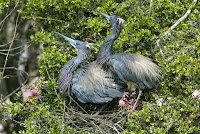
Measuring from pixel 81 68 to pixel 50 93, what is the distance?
541 mm

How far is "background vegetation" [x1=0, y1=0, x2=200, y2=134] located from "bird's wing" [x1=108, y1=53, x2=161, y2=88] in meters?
0.15

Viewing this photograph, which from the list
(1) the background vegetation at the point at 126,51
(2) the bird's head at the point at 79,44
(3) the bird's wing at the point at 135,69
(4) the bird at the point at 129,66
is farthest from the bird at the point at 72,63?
(3) the bird's wing at the point at 135,69

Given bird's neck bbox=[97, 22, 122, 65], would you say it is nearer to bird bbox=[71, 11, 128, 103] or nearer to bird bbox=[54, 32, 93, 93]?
bird bbox=[71, 11, 128, 103]

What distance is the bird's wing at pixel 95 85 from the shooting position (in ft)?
14.9

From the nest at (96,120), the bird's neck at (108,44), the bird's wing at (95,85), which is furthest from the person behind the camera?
the bird's neck at (108,44)

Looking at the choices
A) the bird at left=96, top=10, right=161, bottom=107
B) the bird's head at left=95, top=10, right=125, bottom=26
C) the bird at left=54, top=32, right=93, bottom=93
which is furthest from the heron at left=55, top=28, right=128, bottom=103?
the bird's head at left=95, top=10, right=125, bottom=26

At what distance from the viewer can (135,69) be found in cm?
465

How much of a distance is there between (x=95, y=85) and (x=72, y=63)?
1.53 ft

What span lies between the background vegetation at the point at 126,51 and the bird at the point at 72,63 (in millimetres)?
113

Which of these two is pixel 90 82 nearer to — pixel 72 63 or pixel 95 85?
pixel 95 85

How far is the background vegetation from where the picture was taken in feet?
13.9

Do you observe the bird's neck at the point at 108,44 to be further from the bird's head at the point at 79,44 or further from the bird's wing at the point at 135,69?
the bird's head at the point at 79,44

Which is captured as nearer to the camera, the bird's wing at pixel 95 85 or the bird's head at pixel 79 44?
the bird's wing at pixel 95 85

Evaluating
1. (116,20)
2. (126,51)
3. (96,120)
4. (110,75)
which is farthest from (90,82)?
(116,20)
